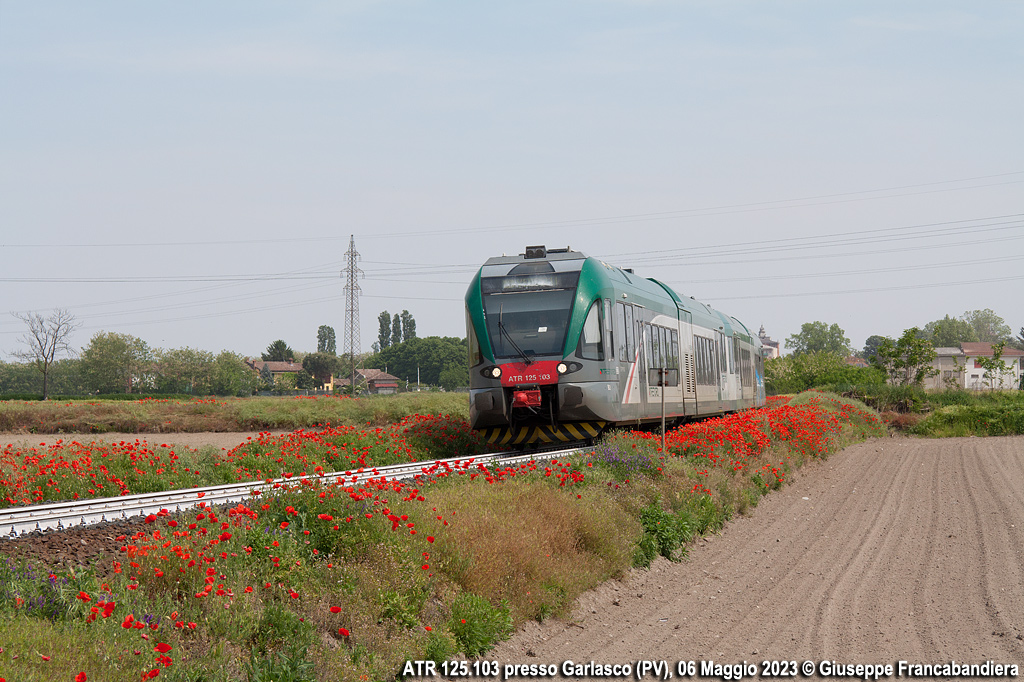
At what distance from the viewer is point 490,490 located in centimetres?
1040

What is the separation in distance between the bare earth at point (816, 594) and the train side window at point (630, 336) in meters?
3.94

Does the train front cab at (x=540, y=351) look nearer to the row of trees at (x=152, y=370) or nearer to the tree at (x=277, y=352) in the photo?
the row of trees at (x=152, y=370)

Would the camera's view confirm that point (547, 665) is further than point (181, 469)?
No

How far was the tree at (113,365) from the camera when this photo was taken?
82938 millimetres

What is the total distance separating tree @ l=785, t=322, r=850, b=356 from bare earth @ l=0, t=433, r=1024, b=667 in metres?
175

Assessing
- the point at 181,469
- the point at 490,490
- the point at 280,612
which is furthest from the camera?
the point at 181,469

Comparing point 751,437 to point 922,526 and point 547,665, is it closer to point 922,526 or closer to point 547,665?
point 922,526

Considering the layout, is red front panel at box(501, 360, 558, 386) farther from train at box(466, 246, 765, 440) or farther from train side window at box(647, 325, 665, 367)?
train side window at box(647, 325, 665, 367)

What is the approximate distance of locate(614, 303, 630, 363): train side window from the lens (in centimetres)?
1755

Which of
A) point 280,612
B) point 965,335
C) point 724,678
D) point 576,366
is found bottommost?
point 724,678

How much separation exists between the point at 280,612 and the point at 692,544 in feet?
24.8

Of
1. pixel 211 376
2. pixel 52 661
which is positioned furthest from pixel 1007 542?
pixel 211 376

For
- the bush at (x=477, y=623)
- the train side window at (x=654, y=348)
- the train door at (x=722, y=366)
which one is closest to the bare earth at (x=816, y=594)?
the bush at (x=477, y=623)

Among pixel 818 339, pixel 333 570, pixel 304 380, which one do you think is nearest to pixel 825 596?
pixel 333 570
